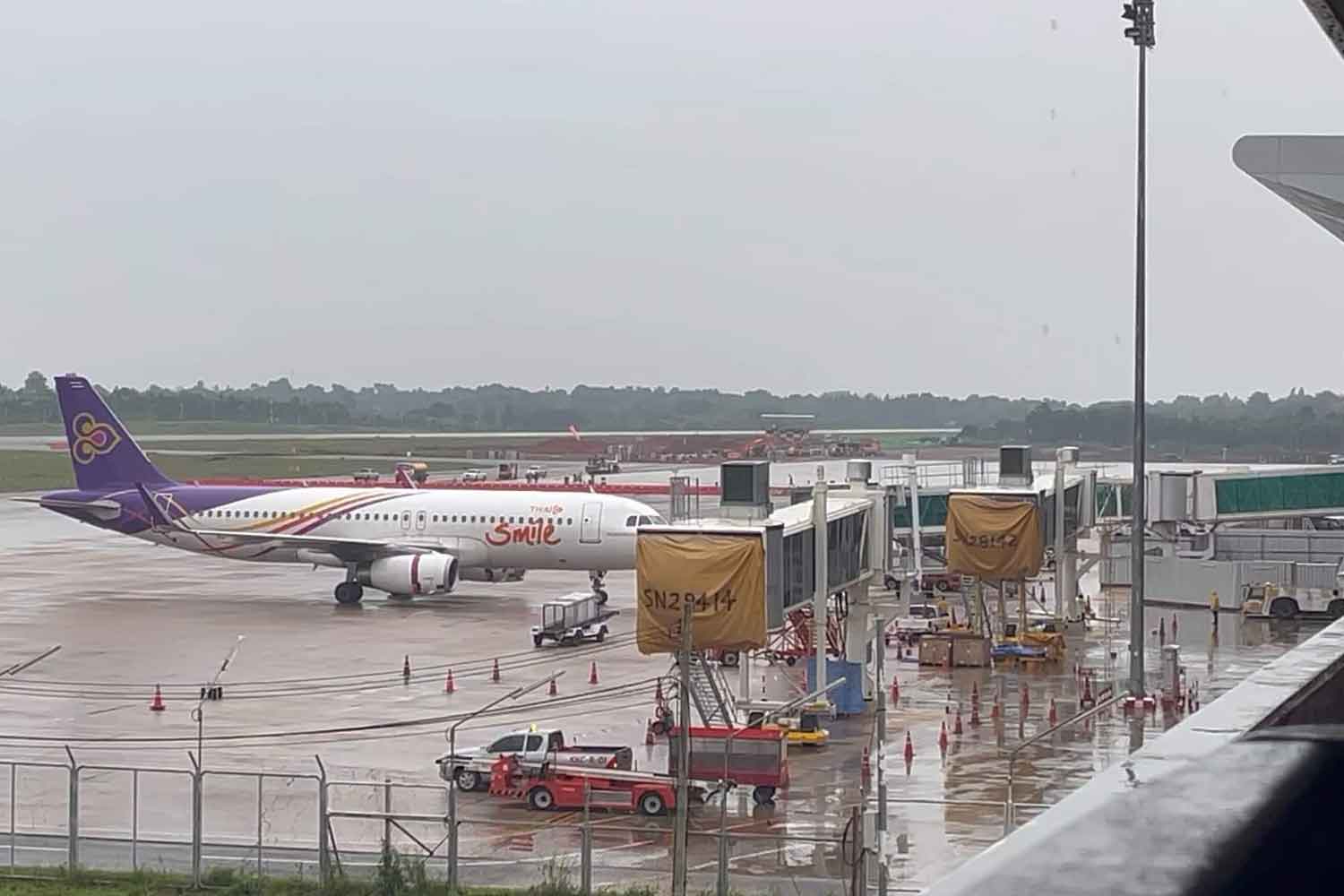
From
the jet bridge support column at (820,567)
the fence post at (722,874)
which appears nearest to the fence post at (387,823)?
the fence post at (722,874)

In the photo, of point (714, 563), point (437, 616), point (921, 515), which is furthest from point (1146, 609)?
point (714, 563)

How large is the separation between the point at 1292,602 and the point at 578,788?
25779mm

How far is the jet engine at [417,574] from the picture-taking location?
3931 cm

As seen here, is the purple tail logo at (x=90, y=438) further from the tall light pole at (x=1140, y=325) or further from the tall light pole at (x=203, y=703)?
the tall light pole at (x=1140, y=325)

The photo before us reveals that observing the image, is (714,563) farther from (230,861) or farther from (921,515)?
(921,515)

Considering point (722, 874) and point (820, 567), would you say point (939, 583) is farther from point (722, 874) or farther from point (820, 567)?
point (722, 874)

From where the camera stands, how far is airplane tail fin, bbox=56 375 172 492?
147 ft

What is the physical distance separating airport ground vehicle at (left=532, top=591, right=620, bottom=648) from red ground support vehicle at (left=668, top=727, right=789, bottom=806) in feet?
45.2

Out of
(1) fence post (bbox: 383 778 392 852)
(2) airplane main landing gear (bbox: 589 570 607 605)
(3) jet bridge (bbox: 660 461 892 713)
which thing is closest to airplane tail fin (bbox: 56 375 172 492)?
(2) airplane main landing gear (bbox: 589 570 607 605)

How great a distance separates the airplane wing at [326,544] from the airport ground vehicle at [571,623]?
5.31 m

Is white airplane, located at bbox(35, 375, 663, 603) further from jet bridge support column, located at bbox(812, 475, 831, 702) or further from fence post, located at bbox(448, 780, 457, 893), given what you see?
fence post, located at bbox(448, 780, 457, 893)

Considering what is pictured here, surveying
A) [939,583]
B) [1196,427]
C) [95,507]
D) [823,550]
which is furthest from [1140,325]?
[1196,427]

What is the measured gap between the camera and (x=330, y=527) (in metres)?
42.3

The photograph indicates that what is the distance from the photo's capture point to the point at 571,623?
116 feet
